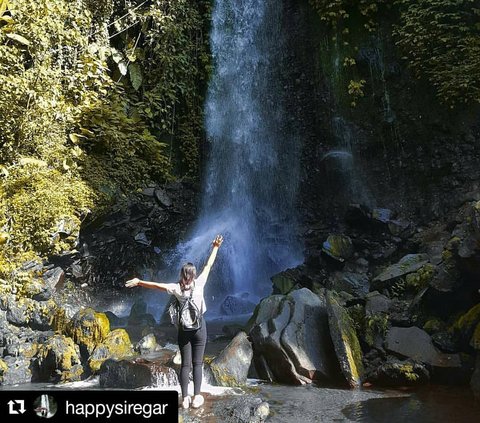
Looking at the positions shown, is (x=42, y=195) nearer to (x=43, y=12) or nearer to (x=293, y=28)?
(x=43, y=12)

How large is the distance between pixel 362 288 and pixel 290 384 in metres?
4.18

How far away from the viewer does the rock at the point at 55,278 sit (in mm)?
10930

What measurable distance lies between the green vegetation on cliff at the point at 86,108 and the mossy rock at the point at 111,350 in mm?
2171

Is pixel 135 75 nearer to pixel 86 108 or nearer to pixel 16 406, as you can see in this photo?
pixel 86 108

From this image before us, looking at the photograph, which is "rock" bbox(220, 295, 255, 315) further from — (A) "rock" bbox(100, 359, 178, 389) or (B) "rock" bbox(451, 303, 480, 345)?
(B) "rock" bbox(451, 303, 480, 345)

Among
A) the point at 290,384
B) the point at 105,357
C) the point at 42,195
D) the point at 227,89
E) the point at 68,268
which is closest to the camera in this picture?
the point at 290,384

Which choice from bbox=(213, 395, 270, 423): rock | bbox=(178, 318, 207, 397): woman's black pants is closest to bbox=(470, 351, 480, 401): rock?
bbox=(213, 395, 270, 423): rock

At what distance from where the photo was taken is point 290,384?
256 inches

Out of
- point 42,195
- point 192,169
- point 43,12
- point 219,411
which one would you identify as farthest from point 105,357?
point 192,169

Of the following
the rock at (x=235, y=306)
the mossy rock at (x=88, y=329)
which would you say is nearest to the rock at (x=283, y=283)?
the rock at (x=235, y=306)

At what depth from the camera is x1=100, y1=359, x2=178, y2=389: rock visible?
19.9ft

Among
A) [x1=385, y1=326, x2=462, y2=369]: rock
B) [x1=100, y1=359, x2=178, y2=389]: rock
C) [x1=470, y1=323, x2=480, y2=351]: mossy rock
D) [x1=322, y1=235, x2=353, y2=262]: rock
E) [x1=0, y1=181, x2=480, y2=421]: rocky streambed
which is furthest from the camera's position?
[x1=322, y1=235, x2=353, y2=262]: rock

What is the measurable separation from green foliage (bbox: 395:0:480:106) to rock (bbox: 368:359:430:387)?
819 cm

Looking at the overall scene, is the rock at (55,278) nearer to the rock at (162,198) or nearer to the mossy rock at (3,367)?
the rock at (162,198)
